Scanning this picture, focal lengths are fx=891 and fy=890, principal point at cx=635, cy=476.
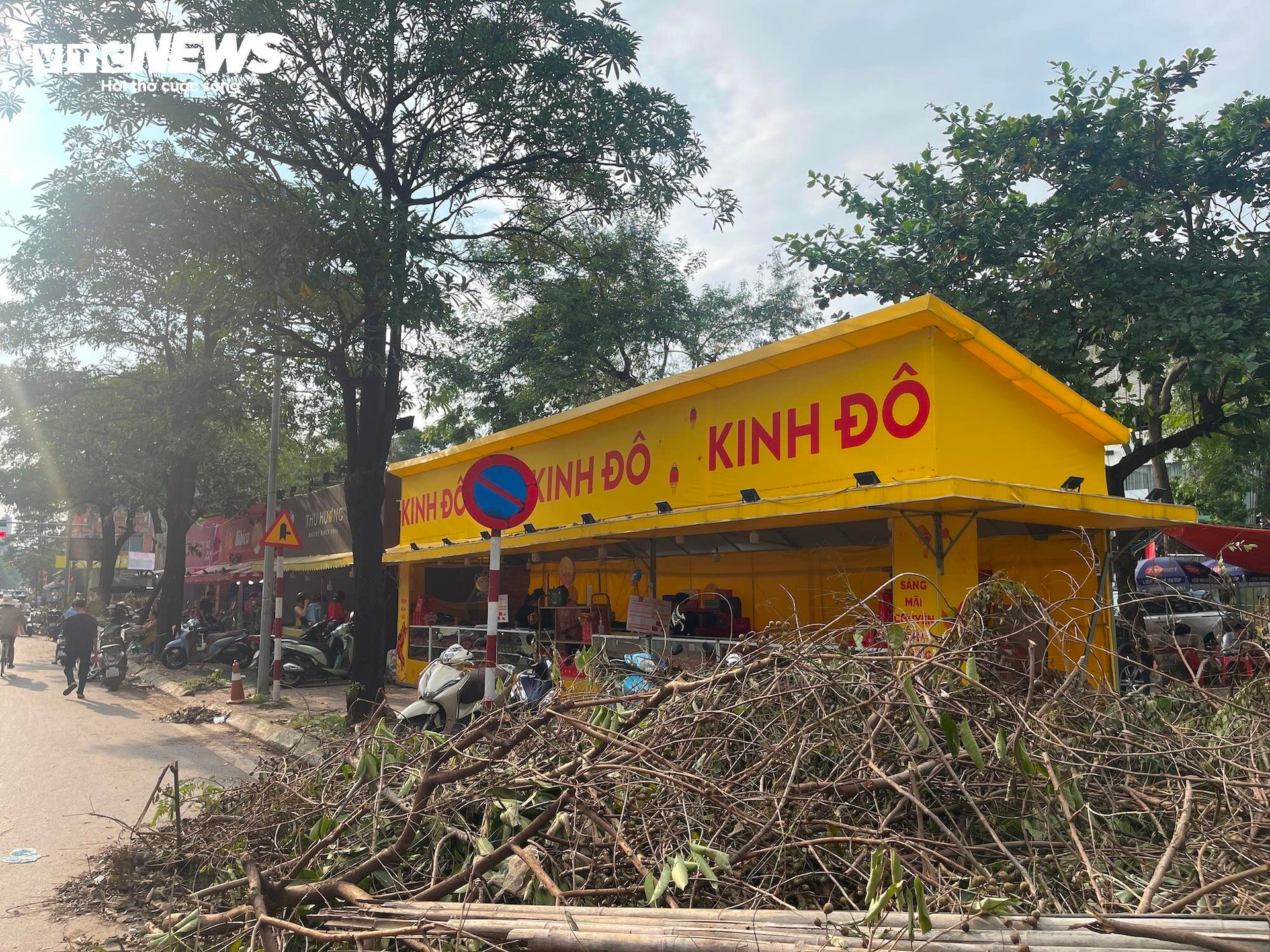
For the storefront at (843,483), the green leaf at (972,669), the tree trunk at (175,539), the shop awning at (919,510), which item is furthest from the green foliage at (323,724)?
the tree trunk at (175,539)

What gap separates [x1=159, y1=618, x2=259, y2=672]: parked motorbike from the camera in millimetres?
18594

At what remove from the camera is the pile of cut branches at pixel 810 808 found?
10.0 ft

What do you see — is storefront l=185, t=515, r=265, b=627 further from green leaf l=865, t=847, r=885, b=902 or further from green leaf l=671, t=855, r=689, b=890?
green leaf l=865, t=847, r=885, b=902

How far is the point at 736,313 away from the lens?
21.6 m

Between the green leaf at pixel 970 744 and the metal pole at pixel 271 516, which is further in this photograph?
the metal pole at pixel 271 516

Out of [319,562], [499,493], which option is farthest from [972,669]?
[319,562]

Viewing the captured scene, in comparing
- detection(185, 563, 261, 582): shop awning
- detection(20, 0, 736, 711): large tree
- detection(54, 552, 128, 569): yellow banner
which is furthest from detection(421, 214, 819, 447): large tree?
detection(54, 552, 128, 569): yellow banner

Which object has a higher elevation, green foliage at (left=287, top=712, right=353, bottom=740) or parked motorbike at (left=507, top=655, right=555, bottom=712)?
parked motorbike at (left=507, top=655, right=555, bottom=712)

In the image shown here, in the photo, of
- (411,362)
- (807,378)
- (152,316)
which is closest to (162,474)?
(152,316)

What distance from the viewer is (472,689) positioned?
7.67 meters

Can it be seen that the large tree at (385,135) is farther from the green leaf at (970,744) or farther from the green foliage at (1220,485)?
the green foliage at (1220,485)

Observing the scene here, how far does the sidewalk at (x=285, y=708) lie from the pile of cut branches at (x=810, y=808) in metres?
4.38

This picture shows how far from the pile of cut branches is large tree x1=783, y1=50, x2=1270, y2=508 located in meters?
8.27

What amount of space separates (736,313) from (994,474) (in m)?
14.1
